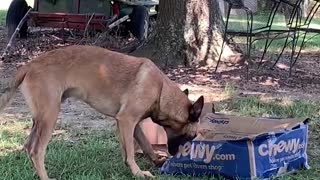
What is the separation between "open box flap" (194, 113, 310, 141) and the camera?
503 cm

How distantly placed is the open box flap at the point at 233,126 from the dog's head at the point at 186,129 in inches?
11.4

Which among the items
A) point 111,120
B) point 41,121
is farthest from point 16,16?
point 41,121

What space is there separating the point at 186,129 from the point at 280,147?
0.66 metres

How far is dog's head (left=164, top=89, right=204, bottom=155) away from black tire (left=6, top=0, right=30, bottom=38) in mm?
7720

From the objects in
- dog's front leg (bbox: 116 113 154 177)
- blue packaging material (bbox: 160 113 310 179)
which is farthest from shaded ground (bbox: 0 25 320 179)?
blue packaging material (bbox: 160 113 310 179)

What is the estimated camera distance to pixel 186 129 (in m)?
4.67

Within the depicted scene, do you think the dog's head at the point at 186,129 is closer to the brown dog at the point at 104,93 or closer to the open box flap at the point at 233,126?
the brown dog at the point at 104,93

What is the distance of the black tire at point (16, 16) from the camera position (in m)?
11.9

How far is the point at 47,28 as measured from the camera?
12375 mm

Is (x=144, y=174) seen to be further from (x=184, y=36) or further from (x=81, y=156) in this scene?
(x=184, y=36)

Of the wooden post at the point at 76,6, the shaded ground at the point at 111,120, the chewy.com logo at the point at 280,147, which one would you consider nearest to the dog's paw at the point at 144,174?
the shaded ground at the point at 111,120

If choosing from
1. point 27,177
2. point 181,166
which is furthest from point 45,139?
point 181,166

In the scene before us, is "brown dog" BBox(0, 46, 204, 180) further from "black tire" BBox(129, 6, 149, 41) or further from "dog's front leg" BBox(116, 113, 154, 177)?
"black tire" BBox(129, 6, 149, 41)

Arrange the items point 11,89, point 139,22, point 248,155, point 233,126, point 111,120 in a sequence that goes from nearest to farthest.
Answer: point 248,155
point 11,89
point 233,126
point 111,120
point 139,22
